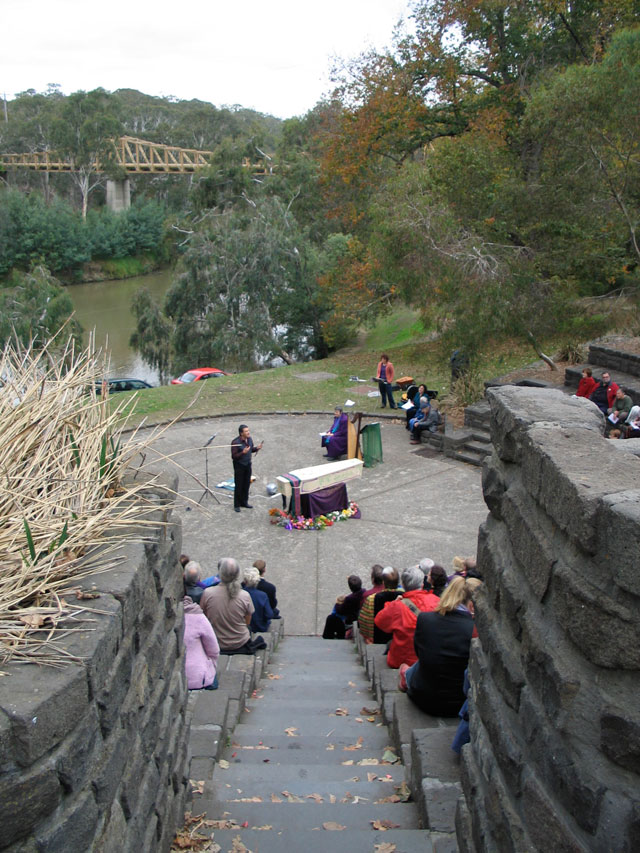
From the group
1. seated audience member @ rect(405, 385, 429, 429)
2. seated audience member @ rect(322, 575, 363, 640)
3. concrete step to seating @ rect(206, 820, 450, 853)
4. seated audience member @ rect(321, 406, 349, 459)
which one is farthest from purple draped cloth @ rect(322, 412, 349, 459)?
concrete step to seating @ rect(206, 820, 450, 853)

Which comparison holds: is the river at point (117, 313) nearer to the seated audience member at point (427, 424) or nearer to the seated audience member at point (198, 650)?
the seated audience member at point (427, 424)

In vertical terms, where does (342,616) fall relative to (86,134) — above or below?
below

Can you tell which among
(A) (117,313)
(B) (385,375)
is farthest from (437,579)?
(A) (117,313)

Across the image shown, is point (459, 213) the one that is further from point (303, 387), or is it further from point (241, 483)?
point (241, 483)

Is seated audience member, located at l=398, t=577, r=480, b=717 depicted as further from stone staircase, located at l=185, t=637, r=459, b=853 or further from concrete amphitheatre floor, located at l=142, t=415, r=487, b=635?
concrete amphitheatre floor, located at l=142, t=415, r=487, b=635

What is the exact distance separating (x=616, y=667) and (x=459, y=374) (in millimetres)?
15462

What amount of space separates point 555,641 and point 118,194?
6882 cm

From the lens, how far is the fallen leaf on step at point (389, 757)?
476 centimetres

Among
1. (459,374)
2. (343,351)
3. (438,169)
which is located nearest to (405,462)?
(459,374)

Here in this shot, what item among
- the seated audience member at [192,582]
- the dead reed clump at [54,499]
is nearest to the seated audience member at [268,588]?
the seated audience member at [192,582]

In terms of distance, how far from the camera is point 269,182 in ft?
127

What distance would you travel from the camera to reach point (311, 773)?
452 centimetres

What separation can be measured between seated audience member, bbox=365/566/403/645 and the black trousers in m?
4.98

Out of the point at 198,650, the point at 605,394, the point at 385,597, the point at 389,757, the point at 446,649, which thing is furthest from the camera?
the point at 605,394
